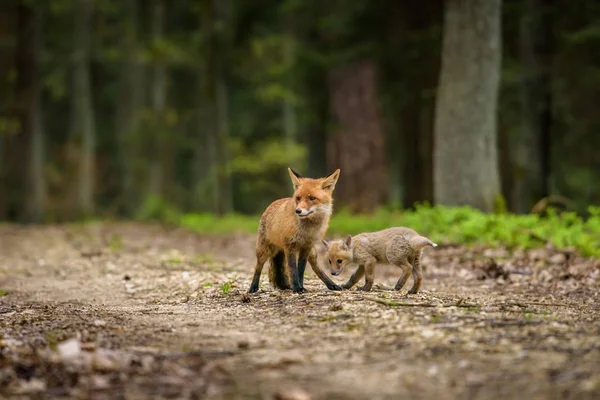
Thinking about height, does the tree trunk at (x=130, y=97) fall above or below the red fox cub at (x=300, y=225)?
above

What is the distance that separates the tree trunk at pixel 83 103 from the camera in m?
31.3

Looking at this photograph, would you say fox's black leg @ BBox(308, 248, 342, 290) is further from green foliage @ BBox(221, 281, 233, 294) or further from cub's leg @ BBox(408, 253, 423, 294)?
green foliage @ BBox(221, 281, 233, 294)

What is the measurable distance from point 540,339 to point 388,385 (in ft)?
5.07

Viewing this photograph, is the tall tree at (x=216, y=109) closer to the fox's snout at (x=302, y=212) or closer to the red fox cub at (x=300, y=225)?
the red fox cub at (x=300, y=225)

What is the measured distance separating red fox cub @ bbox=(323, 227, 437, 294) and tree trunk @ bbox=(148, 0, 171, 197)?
2482 cm

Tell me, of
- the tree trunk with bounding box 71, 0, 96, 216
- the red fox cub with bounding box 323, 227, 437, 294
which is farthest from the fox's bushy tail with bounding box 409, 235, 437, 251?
the tree trunk with bounding box 71, 0, 96, 216

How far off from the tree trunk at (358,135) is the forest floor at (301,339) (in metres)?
11.5

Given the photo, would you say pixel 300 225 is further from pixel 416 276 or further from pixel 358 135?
pixel 358 135

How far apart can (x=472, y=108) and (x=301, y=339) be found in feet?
34.5

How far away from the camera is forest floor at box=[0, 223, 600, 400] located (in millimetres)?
4383

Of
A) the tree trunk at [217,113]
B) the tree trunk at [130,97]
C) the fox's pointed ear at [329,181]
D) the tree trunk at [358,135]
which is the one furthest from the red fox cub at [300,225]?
the tree trunk at [130,97]

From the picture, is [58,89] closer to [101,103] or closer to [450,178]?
[101,103]

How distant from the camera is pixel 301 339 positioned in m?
5.61

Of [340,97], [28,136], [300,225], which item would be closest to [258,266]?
[300,225]
